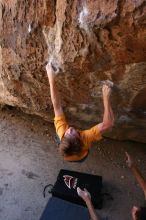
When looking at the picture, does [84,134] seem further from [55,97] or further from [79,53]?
[79,53]

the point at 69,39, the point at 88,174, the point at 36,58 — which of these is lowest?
the point at 88,174

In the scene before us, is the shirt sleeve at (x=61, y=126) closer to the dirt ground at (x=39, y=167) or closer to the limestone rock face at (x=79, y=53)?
the limestone rock face at (x=79, y=53)

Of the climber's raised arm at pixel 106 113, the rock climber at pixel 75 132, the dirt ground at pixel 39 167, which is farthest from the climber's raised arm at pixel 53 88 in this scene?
the dirt ground at pixel 39 167

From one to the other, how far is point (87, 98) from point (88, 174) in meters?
1.00

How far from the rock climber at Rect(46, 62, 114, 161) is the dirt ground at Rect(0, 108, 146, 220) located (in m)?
1.02

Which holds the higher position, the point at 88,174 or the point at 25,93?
the point at 25,93

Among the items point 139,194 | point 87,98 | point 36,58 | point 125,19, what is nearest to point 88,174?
point 139,194

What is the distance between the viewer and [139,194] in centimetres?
374

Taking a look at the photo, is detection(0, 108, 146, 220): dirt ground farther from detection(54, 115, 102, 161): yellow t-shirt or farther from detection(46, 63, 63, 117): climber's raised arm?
detection(46, 63, 63, 117): climber's raised arm

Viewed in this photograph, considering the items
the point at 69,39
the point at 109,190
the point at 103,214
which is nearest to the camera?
the point at 69,39

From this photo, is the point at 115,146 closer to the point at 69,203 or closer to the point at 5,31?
the point at 69,203

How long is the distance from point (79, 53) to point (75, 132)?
0.65 metres

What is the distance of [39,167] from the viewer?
4031 mm

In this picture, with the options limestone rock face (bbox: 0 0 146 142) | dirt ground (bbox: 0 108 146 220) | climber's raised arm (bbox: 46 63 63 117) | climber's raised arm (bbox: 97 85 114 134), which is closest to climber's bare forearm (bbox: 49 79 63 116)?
climber's raised arm (bbox: 46 63 63 117)
